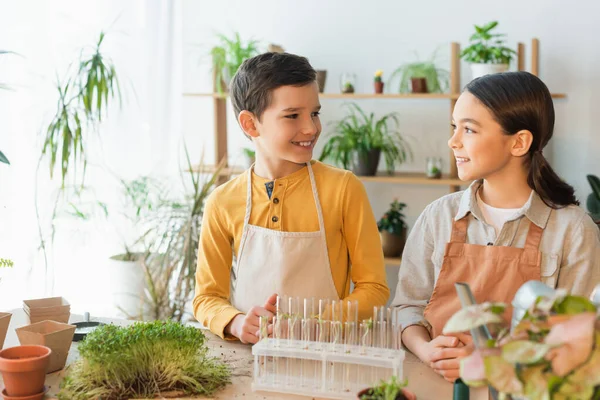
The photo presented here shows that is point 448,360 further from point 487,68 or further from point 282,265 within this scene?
point 487,68

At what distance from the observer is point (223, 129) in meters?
4.32

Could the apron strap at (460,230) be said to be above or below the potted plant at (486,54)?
below

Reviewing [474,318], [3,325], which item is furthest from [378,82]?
[474,318]

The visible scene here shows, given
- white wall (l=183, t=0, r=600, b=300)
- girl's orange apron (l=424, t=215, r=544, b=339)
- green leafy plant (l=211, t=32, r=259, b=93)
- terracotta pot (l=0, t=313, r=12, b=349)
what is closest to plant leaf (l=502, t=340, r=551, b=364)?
girl's orange apron (l=424, t=215, r=544, b=339)

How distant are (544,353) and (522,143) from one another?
1.05 m

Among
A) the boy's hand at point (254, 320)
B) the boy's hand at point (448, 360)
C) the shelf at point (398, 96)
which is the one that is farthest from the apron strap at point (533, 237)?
the shelf at point (398, 96)

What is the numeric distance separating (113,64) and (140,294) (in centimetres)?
123

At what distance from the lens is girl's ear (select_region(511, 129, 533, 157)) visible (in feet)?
5.98

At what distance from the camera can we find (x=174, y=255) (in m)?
3.90

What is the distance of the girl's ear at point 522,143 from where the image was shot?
1824 mm

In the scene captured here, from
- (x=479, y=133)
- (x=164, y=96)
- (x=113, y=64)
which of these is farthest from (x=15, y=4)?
(x=479, y=133)

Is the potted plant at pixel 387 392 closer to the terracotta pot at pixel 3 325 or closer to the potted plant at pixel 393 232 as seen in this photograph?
the terracotta pot at pixel 3 325

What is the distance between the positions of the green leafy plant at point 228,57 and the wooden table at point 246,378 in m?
2.43

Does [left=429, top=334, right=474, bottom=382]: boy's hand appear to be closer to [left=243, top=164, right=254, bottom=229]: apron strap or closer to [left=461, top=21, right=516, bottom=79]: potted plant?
[left=243, top=164, right=254, bottom=229]: apron strap
